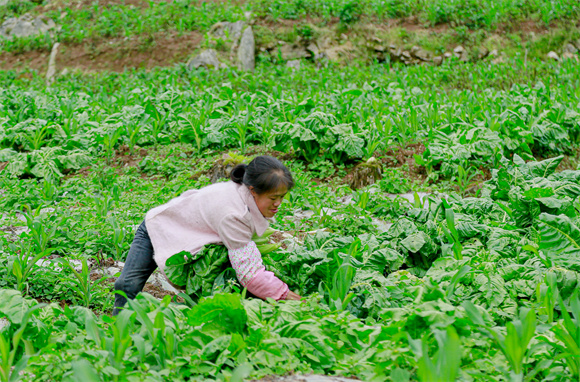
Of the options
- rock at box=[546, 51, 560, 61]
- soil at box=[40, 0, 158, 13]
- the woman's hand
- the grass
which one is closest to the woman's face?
the woman's hand

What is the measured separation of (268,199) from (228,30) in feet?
36.5

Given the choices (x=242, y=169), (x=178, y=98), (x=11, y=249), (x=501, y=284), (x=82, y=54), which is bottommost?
(x=82, y=54)

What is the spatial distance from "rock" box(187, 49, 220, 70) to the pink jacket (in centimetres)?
962

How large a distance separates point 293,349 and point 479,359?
879 mm

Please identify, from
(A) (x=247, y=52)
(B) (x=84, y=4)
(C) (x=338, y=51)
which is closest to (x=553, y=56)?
(C) (x=338, y=51)

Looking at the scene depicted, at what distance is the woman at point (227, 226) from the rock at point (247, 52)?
9.73m

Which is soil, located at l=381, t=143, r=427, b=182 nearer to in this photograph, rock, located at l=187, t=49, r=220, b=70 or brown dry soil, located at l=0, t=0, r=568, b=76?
rock, located at l=187, t=49, r=220, b=70

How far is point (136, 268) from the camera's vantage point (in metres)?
3.88

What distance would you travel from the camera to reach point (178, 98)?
896 cm

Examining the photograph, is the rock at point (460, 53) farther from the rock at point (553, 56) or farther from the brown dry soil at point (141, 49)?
the rock at point (553, 56)

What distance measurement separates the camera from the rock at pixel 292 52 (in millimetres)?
14109

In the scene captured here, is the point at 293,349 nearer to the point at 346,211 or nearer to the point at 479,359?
the point at 479,359

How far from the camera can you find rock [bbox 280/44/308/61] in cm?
1411

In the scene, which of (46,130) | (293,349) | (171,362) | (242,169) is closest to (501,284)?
(293,349)
